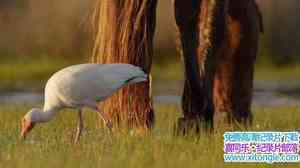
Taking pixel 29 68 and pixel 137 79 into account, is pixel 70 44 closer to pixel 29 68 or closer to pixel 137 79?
pixel 29 68

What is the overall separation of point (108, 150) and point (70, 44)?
A: 10.4 metres

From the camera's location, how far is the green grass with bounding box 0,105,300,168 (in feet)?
16.7

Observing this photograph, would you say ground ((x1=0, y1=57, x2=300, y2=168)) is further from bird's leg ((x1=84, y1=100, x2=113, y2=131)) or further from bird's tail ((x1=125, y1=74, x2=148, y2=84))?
bird's tail ((x1=125, y1=74, x2=148, y2=84))

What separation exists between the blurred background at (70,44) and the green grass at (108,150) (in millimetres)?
8725

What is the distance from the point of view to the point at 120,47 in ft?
19.9

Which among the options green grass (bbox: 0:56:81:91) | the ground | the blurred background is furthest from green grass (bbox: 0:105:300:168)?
green grass (bbox: 0:56:81:91)

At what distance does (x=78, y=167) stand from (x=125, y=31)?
3.85 ft

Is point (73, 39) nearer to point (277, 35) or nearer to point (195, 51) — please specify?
point (277, 35)

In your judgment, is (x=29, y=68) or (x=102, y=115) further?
(x=29, y=68)

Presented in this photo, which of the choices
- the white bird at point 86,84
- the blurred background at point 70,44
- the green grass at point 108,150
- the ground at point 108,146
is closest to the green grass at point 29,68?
the blurred background at point 70,44

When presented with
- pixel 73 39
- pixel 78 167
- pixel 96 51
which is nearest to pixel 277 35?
pixel 73 39

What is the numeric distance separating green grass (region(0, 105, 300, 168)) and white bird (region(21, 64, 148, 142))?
0.18m

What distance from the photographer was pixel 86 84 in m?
6.05

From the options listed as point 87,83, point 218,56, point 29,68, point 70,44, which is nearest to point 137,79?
point 87,83
